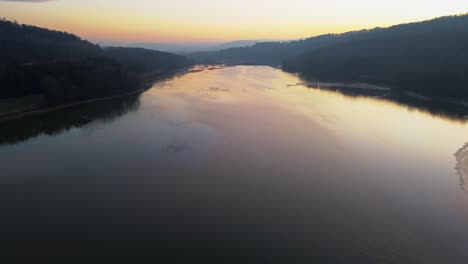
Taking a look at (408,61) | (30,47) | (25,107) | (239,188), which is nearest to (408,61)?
(408,61)

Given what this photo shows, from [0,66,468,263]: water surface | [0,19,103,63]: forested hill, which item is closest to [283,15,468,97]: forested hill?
[0,66,468,263]: water surface

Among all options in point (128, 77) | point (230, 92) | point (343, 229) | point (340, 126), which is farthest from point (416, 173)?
point (128, 77)

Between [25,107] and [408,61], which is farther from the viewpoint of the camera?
[408,61]

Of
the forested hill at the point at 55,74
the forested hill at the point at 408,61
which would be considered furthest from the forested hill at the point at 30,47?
the forested hill at the point at 408,61

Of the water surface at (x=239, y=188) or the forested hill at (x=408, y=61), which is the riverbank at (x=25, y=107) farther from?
the forested hill at (x=408, y=61)

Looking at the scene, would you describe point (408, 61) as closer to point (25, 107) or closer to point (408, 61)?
point (408, 61)

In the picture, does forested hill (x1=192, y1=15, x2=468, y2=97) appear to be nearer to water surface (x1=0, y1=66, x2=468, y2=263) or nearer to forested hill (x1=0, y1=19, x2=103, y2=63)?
water surface (x1=0, y1=66, x2=468, y2=263)
